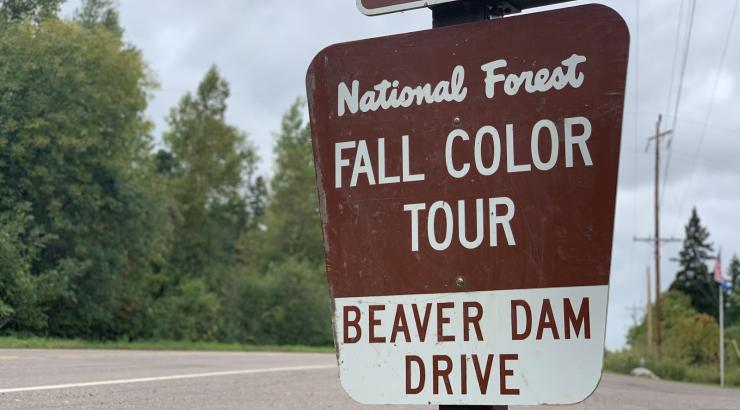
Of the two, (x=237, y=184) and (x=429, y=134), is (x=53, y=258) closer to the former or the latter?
(x=237, y=184)

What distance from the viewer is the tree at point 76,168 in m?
28.7

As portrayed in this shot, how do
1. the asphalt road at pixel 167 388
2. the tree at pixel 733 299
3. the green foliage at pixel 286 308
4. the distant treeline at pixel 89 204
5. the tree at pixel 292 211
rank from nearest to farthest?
the asphalt road at pixel 167 388 < the distant treeline at pixel 89 204 < the green foliage at pixel 286 308 < the tree at pixel 292 211 < the tree at pixel 733 299

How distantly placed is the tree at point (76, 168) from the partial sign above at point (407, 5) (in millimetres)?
26468

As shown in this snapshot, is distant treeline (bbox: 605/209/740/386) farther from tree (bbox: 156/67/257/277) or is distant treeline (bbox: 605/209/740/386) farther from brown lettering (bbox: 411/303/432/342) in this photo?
brown lettering (bbox: 411/303/432/342)

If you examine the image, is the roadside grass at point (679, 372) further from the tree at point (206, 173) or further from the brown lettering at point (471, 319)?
the brown lettering at point (471, 319)

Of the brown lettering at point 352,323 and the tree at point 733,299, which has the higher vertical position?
the brown lettering at point 352,323

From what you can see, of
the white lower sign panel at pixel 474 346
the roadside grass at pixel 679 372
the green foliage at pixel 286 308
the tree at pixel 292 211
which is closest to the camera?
the white lower sign panel at pixel 474 346

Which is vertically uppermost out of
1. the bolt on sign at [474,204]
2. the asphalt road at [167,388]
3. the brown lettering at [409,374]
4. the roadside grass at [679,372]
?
the bolt on sign at [474,204]

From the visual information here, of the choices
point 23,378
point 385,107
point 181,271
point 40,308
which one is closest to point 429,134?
point 385,107

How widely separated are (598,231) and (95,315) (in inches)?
1245

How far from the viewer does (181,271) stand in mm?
46094

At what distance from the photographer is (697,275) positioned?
307 ft

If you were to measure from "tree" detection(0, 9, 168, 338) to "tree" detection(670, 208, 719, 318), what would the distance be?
69387mm

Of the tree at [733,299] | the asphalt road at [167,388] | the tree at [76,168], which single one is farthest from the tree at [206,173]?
the tree at [733,299]
